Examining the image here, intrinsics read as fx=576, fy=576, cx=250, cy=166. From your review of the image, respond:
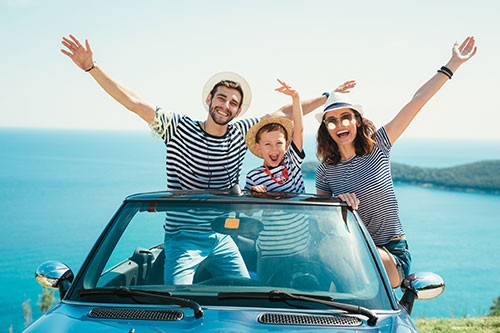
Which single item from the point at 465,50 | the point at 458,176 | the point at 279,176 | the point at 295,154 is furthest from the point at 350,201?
the point at 458,176

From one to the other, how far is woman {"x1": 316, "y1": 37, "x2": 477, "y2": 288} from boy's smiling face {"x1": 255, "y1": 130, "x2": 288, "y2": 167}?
1.35ft

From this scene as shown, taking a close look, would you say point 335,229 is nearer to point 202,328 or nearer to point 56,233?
point 202,328

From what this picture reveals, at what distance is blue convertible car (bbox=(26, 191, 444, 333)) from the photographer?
259cm

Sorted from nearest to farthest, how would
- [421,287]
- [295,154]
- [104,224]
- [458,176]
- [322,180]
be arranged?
[421,287] → [322,180] → [295,154] → [104,224] → [458,176]

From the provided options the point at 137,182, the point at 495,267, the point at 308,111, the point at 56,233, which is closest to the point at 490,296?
the point at 495,267

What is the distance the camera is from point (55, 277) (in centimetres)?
323

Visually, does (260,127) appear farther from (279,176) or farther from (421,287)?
(421,287)

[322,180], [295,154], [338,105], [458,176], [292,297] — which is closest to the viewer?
[292,297]

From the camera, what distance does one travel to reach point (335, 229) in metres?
3.22

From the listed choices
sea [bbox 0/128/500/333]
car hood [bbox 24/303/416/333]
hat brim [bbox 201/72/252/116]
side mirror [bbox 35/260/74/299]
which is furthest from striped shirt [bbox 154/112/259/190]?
sea [bbox 0/128/500/333]

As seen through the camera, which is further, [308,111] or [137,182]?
[137,182]

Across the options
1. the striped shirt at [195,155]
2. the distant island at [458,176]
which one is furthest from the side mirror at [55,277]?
the distant island at [458,176]

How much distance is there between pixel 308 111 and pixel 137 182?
103 meters

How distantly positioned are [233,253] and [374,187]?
171cm
